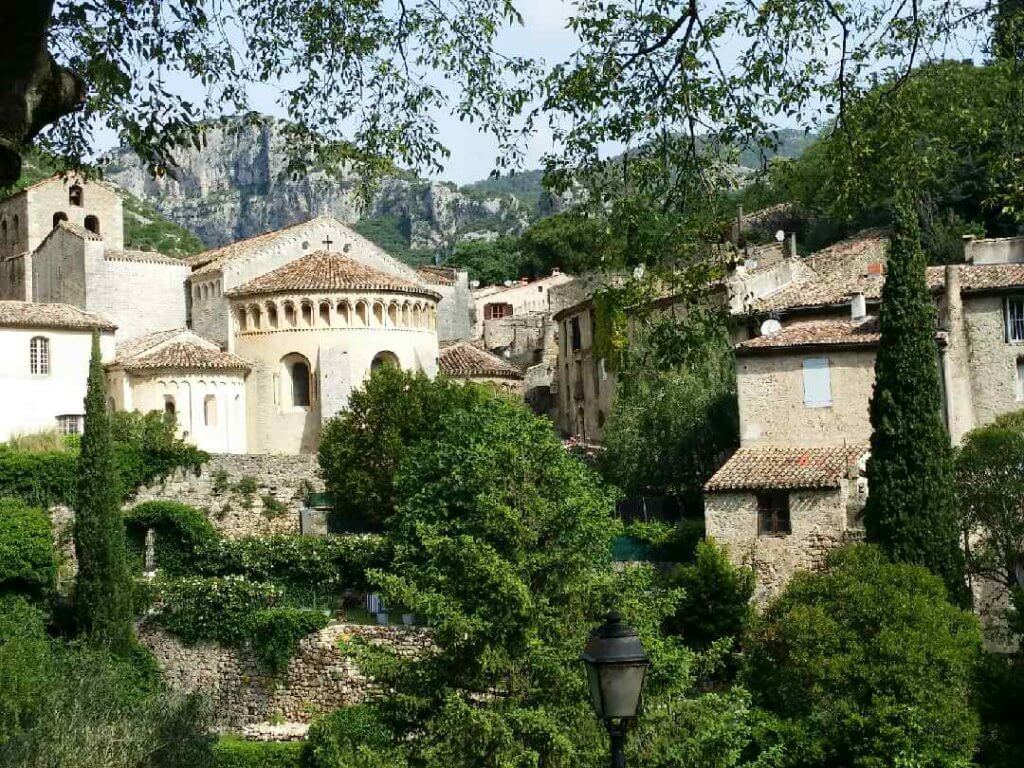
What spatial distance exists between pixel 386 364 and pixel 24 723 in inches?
767

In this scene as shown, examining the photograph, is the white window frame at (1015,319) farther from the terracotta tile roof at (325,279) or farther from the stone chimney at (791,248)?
the terracotta tile roof at (325,279)

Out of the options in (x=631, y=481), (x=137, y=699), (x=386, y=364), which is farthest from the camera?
(x=386, y=364)

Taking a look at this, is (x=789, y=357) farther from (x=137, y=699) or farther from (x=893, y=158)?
(x=893, y=158)

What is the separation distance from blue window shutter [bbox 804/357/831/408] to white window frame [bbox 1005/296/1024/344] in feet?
19.6

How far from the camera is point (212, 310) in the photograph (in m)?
50.5

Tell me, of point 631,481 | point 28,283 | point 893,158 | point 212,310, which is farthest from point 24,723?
point 28,283

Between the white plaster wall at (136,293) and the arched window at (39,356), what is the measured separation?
5190mm

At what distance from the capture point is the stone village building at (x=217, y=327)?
1800 inches

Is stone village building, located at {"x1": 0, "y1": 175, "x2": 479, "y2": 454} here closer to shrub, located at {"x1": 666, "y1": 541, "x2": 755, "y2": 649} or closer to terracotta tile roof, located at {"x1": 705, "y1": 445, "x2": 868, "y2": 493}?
terracotta tile roof, located at {"x1": 705, "y1": 445, "x2": 868, "y2": 493}

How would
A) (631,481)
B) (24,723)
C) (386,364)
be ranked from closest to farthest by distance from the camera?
(24,723) → (631,481) → (386,364)

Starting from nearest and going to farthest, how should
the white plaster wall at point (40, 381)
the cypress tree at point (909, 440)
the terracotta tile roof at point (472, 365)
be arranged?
the cypress tree at point (909, 440), the white plaster wall at point (40, 381), the terracotta tile roof at point (472, 365)

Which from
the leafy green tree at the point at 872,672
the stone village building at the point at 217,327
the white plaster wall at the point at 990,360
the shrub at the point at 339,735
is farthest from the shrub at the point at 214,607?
the white plaster wall at the point at 990,360

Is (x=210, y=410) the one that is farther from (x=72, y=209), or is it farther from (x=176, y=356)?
(x=72, y=209)

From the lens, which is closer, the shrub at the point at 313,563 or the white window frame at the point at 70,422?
the shrub at the point at 313,563
